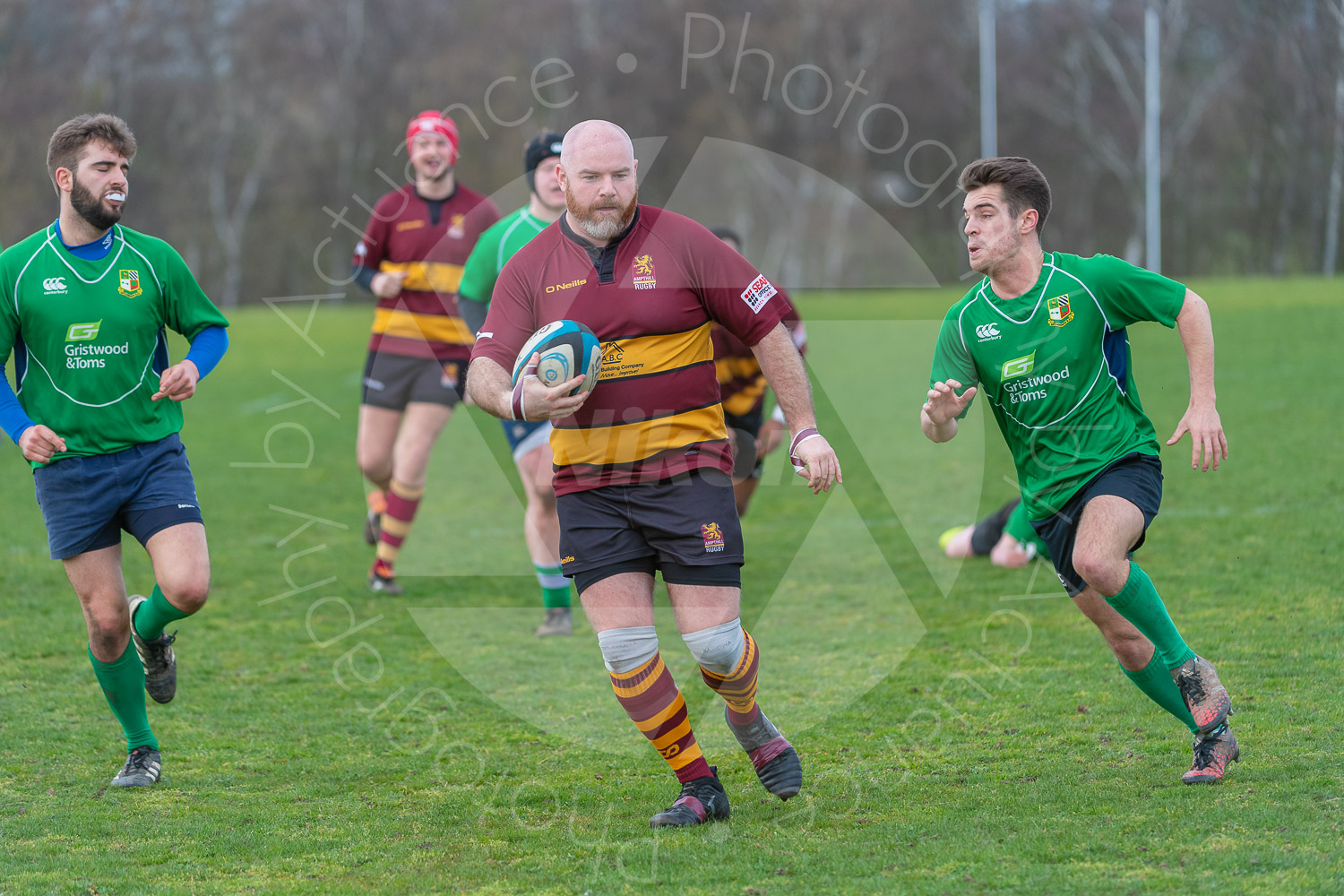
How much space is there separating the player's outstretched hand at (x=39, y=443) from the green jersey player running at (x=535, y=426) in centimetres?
283

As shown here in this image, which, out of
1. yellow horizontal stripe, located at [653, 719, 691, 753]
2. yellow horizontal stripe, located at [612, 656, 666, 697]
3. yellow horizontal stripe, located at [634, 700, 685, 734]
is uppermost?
yellow horizontal stripe, located at [612, 656, 666, 697]

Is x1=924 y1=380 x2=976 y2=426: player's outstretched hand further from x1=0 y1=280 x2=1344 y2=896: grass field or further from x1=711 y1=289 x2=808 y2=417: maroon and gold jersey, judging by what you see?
x1=711 y1=289 x2=808 y2=417: maroon and gold jersey

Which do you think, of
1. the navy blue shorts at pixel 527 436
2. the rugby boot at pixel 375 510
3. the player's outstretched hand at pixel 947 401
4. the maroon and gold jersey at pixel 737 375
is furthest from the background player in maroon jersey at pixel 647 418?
the rugby boot at pixel 375 510

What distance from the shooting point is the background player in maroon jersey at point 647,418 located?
4.26 metres

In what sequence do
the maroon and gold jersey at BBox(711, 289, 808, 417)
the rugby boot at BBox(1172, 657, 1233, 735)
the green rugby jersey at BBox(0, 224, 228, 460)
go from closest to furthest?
1. the rugby boot at BBox(1172, 657, 1233, 735)
2. the green rugby jersey at BBox(0, 224, 228, 460)
3. the maroon and gold jersey at BBox(711, 289, 808, 417)

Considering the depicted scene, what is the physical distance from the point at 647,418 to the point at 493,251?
10.5ft

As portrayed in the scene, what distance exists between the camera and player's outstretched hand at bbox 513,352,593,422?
3883 millimetres

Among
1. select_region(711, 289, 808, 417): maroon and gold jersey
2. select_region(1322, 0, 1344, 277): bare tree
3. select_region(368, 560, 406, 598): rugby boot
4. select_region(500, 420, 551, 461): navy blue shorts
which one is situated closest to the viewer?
select_region(500, 420, 551, 461): navy blue shorts

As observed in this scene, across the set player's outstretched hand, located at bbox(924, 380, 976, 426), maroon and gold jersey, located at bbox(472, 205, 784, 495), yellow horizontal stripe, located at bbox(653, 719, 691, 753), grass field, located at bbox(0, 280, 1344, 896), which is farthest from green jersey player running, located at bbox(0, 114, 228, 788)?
player's outstretched hand, located at bbox(924, 380, 976, 426)

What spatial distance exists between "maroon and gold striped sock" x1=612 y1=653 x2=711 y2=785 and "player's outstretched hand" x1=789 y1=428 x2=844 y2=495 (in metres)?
0.78

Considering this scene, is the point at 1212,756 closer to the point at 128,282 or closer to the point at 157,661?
the point at 157,661

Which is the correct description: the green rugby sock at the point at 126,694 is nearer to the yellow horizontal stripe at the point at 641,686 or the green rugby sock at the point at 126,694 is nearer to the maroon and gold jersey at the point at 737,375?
the yellow horizontal stripe at the point at 641,686

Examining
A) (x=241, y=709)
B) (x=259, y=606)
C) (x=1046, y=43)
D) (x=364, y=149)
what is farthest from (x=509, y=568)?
(x=1046, y=43)

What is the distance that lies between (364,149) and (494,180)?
25.1 ft
